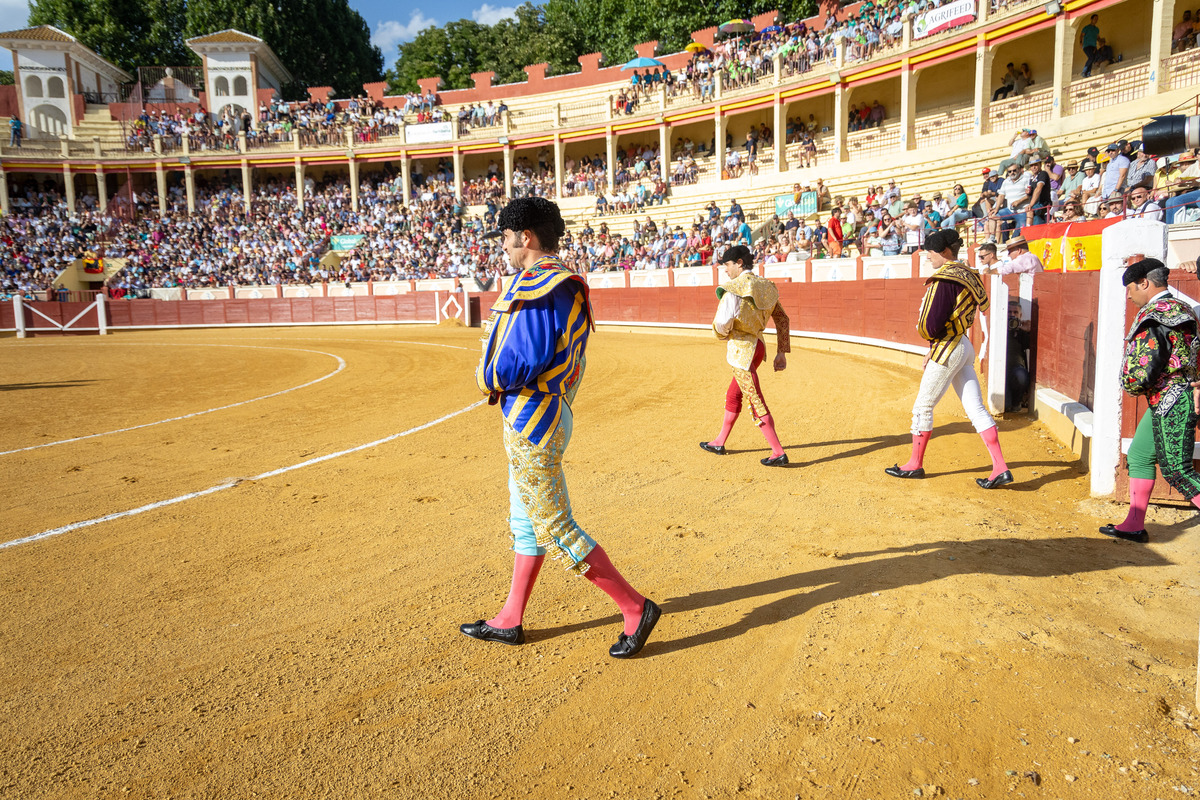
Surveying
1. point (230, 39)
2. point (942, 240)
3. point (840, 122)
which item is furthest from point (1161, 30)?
point (230, 39)

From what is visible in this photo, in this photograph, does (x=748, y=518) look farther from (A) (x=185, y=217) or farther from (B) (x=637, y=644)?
(A) (x=185, y=217)

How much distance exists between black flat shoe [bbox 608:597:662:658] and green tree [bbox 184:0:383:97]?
192ft

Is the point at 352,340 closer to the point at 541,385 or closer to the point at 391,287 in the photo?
the point at 391,287

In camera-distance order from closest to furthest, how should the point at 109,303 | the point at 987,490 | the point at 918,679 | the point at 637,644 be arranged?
the point at 918,679 → the point at 637,644 → the point at 987,490 → the point at 109,303

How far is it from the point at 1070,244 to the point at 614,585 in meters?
9.48

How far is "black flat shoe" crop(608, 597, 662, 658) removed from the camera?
2.73 meters

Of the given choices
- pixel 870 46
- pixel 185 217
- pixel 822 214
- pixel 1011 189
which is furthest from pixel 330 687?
pixel 185 217

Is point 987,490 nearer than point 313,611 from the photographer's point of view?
No

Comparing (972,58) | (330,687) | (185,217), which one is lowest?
(330,687)

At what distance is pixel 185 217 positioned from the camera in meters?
37.7

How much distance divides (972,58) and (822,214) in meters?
9.26

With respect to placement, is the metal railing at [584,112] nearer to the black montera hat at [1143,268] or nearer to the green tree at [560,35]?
the green tree at [560,35]

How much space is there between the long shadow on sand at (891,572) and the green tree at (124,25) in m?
66.7

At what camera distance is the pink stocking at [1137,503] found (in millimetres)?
3633
